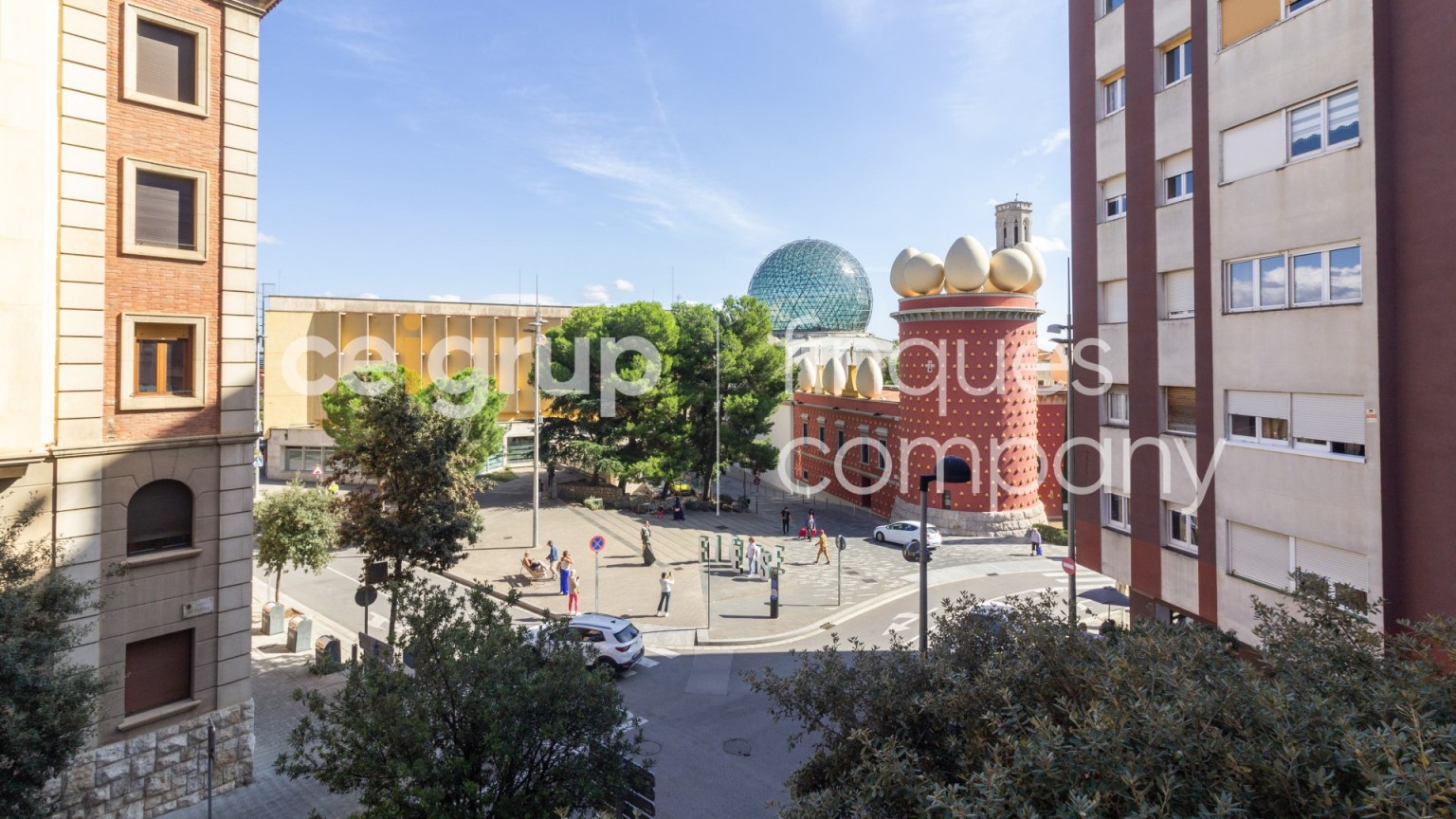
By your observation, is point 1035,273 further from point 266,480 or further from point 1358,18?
point 266,480

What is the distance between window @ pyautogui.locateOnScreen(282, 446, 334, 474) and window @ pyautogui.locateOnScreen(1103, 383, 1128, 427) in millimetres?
49473

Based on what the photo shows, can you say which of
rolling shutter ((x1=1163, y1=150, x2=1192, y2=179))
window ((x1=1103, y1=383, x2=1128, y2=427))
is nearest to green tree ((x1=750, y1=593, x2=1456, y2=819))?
window ((x1=1103, y1=383, x2=1128, y2=427))

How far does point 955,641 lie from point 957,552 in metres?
24.2

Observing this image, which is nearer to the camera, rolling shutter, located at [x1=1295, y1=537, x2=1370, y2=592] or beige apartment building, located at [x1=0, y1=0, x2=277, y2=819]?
beige apartment building, located at [x1=0, y1=0, x2=277, y2=819]

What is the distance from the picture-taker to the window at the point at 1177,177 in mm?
13766

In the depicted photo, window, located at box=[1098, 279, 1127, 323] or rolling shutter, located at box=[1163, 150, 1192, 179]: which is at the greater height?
rolling shutter, located at box=[1163, 150, 1192, 179]

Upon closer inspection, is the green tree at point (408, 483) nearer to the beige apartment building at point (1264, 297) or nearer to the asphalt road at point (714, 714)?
the asphalt road at point (714, 714)

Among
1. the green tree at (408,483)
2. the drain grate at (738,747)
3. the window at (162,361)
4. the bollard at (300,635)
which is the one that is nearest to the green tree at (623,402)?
the bollard at (300,635)

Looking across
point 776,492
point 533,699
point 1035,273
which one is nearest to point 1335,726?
point 533,699

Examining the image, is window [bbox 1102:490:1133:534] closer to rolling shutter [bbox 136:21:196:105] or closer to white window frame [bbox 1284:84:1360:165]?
white window frame [bbox 1284:84:1360:165]

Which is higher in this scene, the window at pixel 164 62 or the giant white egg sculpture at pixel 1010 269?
the giant white egg sculpture at pixel 1010 269

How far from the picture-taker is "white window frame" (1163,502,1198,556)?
13750 mm

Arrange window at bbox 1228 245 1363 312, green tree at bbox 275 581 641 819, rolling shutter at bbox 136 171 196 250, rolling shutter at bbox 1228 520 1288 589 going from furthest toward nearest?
rolling shutter at bbox 1228 520 1288 589 → rolling shutter at bbox 136 171 196 250 → window at bbox 1228 245 1363 312 → green tree at bbox 275 581 641 819

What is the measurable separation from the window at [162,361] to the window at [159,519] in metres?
1.31
